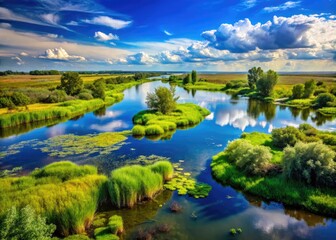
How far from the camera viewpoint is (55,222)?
13266 millimetres

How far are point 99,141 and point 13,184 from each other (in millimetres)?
15477

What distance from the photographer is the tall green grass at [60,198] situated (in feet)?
43.7

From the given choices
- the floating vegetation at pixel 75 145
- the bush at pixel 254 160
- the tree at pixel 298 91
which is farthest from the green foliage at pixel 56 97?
the tree at pixel 298 91

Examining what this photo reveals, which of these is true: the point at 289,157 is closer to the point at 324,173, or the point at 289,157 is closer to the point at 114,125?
the point at 324,173

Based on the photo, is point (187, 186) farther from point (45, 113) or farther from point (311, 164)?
point (45, 113)

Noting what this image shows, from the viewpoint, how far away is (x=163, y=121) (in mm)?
40938

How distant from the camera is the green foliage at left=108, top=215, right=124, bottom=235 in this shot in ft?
45.3

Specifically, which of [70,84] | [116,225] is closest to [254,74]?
[70,84]

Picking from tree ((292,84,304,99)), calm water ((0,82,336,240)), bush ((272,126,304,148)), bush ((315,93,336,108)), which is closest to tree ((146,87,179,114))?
calm water ((0,82,336,240))

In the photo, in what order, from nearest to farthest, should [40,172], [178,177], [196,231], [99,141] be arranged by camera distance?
[196,231], [40,172], [178,177], [99,141]

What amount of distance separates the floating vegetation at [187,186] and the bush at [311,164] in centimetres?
615

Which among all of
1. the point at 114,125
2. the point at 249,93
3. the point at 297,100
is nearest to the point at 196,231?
the point at 114,125

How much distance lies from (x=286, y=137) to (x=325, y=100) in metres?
43.8

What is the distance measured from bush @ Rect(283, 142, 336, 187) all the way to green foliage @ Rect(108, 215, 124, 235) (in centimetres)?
1230
